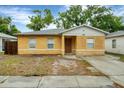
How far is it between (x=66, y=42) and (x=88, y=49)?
3.31 m

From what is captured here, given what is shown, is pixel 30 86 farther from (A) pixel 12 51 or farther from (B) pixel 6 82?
(A) pixel 12 51

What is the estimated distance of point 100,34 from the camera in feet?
76.2

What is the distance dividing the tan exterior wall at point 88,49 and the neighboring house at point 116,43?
2.75 m

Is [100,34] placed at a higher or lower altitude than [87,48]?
higher

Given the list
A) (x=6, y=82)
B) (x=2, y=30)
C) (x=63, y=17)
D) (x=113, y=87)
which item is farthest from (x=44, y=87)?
(x=2, y=30)

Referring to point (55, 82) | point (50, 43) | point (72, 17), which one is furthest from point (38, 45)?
point (72, 17)

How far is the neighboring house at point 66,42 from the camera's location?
910 inches

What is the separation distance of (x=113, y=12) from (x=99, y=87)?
1458 inches

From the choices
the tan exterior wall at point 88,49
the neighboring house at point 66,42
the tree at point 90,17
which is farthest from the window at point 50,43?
the tree at point 90,17

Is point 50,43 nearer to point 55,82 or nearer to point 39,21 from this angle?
point 55,82

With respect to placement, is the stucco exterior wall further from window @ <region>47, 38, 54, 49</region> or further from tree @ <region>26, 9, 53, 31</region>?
tree @ <region>26, 9, 53, 31</region>

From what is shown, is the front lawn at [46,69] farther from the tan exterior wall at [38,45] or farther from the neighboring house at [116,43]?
the neighboring house at [116,43]

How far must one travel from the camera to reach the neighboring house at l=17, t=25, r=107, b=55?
75.8ft

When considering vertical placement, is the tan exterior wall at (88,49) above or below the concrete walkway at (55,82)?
above
